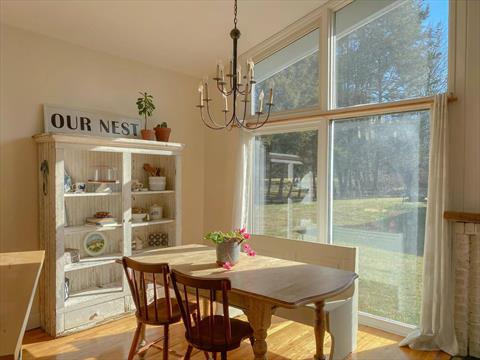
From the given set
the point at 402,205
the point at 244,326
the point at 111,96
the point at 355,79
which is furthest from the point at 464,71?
the point at 111,96

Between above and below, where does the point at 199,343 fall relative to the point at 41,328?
above

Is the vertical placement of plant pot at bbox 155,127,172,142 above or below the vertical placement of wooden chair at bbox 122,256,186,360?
above

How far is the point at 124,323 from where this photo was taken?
349 centimetres

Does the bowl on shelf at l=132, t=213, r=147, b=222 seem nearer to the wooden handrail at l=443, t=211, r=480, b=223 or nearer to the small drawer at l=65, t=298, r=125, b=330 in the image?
the small drawer at l=65, t=298, r=125, b=330

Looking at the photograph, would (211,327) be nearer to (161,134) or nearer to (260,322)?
(260,322)

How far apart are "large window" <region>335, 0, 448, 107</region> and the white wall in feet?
7.20

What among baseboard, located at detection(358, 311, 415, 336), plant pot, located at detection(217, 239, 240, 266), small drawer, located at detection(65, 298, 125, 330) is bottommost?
baseboard, located at detection(358, 311, 415, 336)

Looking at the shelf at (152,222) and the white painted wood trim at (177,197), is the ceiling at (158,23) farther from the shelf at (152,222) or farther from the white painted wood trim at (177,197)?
the shelf at (152,222)

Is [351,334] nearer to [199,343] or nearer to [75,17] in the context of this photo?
[199,343]

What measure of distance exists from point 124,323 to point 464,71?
12.2 feet

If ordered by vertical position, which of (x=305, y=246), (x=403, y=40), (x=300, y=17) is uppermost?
(x=300, y=17)

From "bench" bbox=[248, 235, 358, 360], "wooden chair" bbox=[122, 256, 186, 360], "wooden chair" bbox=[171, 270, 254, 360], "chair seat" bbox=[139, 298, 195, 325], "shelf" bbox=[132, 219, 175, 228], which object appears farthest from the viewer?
"shelf" bbox=[132, 219, 175, 228]

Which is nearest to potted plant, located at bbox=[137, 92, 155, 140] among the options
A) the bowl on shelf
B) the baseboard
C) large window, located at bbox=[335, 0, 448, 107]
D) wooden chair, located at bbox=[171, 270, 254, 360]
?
the bowl on shelf

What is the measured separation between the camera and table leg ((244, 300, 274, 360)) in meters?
1.97
